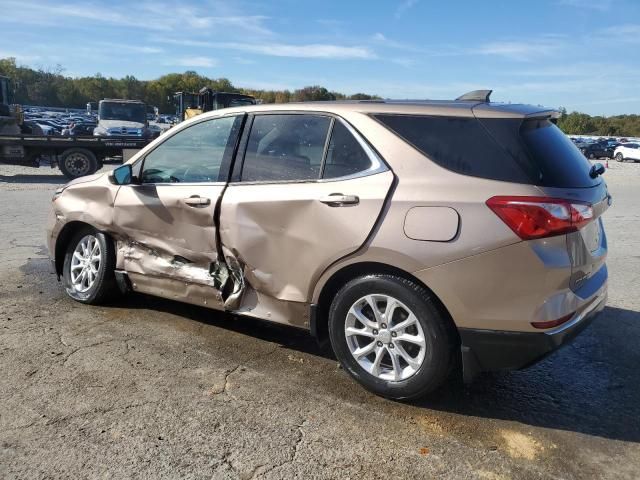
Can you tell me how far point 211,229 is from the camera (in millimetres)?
4035

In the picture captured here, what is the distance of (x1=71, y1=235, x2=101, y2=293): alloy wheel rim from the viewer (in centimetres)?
488

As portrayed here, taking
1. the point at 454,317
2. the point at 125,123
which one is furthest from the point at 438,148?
the point at 125,123

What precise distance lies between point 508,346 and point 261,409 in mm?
1436

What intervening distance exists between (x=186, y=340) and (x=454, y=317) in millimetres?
2170

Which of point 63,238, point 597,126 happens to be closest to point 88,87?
point 597,126

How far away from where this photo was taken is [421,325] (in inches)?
125

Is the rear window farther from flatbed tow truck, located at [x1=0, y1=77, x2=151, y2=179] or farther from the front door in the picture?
flatbed tow truck, located at [x1=0, y1=77, x2=151, y2=179]

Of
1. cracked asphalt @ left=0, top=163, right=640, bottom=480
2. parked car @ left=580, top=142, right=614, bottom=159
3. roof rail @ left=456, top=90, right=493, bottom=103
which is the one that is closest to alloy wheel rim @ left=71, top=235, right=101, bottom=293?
cracked asphalt @ left=0, top=163, right=640, bottom=480

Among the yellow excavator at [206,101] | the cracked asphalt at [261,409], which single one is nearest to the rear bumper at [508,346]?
the cracked asphalt at [261,409]

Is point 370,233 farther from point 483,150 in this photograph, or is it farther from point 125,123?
point 125,123

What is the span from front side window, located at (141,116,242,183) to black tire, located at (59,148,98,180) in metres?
13.6

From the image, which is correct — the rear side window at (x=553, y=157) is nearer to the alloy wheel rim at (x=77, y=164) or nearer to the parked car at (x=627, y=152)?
the alloy wheel rim at (x=77, y=164)

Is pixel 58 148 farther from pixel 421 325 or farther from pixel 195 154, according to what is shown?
pixel 421 325

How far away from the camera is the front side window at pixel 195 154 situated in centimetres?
417
